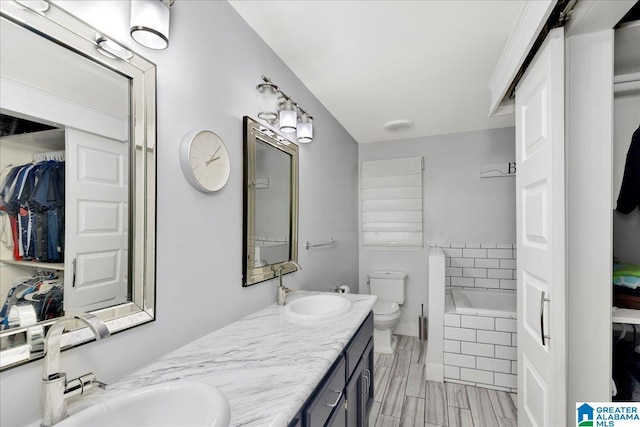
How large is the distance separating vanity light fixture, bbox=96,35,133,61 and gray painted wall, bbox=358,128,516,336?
10.7ft

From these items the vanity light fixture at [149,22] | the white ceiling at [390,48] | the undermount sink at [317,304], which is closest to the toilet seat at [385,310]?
the undermount sink at [317,304]

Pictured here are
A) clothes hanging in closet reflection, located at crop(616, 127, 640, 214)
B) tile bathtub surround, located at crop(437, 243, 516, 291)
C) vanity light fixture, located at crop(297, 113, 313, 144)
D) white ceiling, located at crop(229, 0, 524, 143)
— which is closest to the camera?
clothes hanging in closet reflection, located at crop(616, 127, 640, 214)

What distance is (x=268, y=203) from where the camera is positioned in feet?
5.84

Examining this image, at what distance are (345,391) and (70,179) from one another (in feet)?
4.35

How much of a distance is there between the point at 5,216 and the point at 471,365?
300cm

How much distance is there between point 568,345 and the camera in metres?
1.24

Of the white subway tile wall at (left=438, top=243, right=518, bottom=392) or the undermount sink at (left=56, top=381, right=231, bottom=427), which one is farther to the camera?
the white subway tile wall at (left=438, top=243, right=518, bottom=392)

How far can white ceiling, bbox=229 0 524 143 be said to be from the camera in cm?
153

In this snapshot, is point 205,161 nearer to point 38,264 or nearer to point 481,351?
point 38,264

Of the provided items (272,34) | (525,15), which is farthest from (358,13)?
(525,15)

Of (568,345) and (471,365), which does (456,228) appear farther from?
(568,345)

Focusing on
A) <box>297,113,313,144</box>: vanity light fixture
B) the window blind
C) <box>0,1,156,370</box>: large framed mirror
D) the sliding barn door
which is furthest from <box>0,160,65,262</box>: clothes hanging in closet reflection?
the window blind

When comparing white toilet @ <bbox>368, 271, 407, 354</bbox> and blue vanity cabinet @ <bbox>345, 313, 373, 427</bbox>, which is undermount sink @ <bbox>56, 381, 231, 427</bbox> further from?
white toilet @ <bbox>368, 271, 407, 354</bbox>

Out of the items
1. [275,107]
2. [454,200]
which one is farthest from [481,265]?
[275,107]
